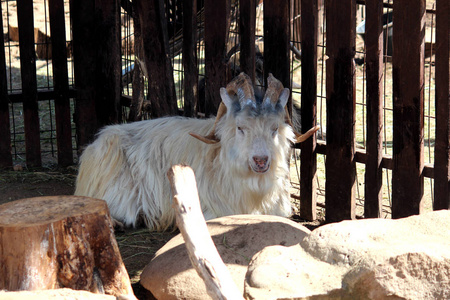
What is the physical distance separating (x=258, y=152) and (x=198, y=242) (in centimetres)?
202

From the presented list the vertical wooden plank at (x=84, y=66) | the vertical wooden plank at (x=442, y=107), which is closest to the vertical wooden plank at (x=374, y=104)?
the vertical wooden plank at (x=442, y=107)

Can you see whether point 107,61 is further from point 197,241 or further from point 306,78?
point 197,241

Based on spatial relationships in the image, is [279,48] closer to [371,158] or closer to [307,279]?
[371,158]

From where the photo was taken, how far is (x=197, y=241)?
306cm

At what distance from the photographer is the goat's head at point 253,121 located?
198 inches

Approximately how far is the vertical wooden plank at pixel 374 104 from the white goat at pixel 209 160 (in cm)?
56

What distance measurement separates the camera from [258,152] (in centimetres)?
499

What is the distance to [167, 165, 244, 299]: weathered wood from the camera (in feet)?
9.38

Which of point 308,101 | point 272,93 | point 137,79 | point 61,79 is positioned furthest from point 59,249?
point 61,79

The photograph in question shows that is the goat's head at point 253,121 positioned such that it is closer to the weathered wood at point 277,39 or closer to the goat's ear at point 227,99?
the goat's ear at point 227,99

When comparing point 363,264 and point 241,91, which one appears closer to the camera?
point 363,264

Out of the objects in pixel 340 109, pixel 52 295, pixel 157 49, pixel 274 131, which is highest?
pixel 157 49

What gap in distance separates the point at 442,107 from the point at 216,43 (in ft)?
7.61

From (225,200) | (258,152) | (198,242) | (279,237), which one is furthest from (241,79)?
(198,242)
